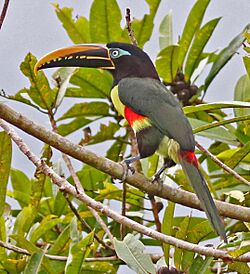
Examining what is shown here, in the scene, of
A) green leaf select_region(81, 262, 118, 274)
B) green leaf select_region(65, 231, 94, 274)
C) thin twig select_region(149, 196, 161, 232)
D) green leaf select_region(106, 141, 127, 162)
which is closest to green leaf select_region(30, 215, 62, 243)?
green leaf select_region(81, 262, 118, 274)

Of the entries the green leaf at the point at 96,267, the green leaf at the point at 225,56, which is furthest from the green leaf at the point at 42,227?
the green leaf at the point at 225,56

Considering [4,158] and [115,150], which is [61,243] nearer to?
[4,158]

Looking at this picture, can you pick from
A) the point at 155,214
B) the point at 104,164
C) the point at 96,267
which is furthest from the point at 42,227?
the point at 104,164

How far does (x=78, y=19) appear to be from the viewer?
315cm

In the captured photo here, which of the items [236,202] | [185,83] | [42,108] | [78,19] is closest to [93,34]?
[78,19]

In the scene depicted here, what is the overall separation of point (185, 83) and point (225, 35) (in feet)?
3.67

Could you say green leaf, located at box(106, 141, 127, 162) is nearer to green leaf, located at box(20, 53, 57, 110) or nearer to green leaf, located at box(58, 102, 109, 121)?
green leaf, located at box(58, 102, 109, 121)

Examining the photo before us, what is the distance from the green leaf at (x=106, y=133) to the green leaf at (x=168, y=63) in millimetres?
241

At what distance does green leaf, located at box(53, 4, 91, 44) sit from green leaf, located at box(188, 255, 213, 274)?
1.26 metres

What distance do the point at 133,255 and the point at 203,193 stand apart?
0.76ft

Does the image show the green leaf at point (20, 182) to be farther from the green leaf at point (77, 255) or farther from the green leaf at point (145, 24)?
the green leaf at point (77, 255)

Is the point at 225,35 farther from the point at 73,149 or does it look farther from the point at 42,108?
the point at 73,149

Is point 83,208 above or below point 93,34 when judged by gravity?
below

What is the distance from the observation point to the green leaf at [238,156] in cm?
243
